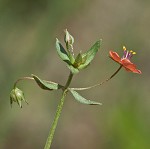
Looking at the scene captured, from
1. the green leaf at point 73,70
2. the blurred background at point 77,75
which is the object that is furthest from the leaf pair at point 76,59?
the blurred background at point 77,75

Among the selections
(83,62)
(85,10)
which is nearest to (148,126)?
(83,62)

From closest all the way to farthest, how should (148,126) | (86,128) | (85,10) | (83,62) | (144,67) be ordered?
(83,62)
(148,126)
(86,128)
(144,67)
(85,10)

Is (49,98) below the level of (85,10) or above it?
below

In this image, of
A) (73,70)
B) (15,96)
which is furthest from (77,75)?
(73,70)

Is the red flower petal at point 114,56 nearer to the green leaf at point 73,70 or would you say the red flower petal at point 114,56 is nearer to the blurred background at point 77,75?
the green leaf at point 73,70

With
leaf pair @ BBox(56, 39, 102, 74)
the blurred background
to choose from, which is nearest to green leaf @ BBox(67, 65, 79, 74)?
leaf pair @ BBox(56, 39, 102, 74)

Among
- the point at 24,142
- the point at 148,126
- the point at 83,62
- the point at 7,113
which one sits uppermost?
the point at 83,62

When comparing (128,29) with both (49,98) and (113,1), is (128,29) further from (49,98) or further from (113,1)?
(113,1)

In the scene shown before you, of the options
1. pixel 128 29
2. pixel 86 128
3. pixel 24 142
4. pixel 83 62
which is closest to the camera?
pixel 83 62
